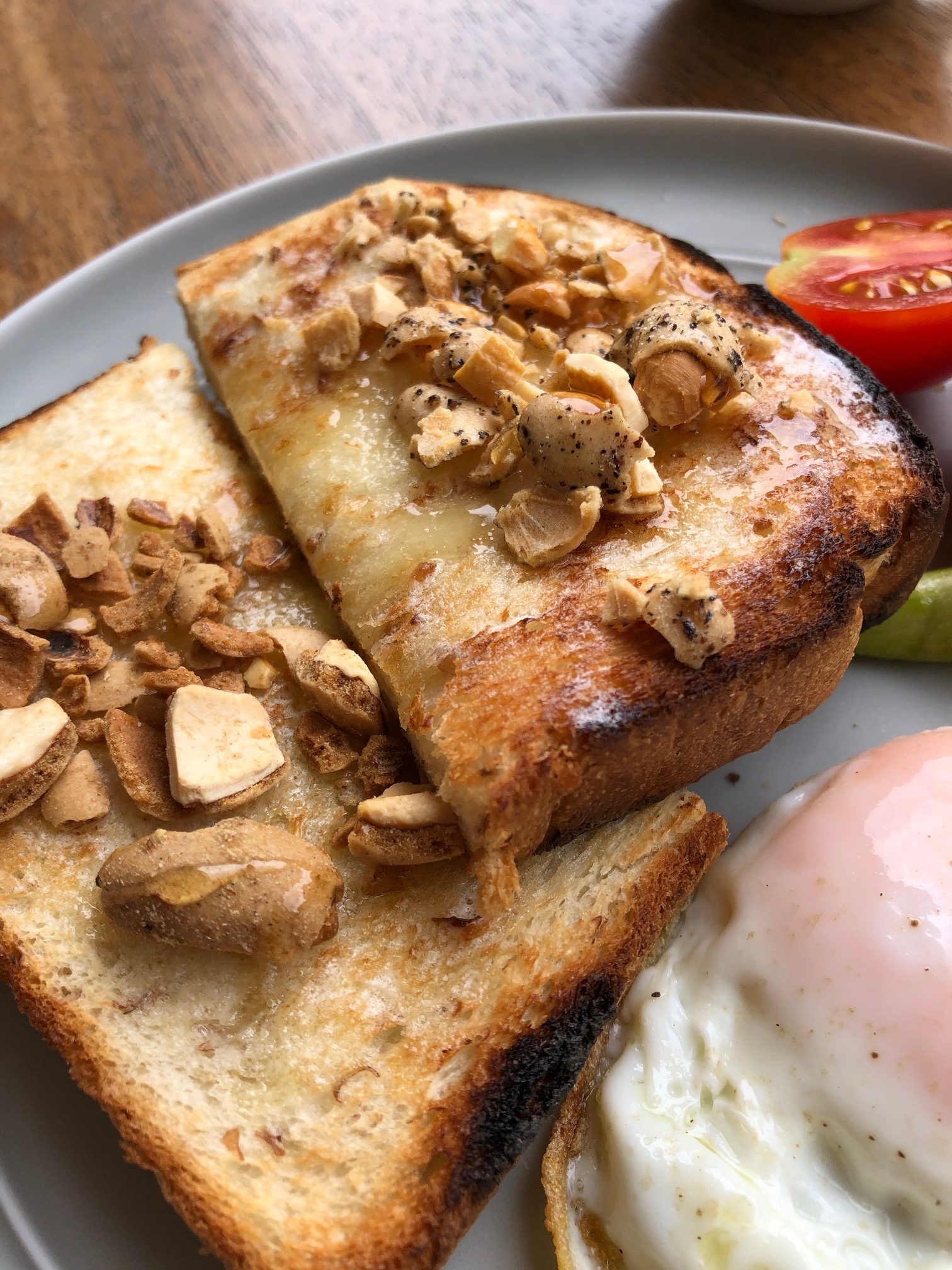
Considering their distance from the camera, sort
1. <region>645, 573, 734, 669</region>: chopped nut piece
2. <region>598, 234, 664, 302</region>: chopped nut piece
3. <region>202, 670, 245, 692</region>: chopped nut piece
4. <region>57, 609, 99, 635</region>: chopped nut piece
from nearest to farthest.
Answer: <region>645, 573, 734, 669</region>: chopped nut piece → <region>202, 670, 245, 692</region>: chopped nut piece → <region>57, 609, 99, 635</region>: chopped nut piece → <region>598, 234, 664, 302</region>: chopped nut piece

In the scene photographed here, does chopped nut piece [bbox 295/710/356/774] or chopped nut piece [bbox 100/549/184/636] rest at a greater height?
chopped nut piece [bbox 100/549/184/636]

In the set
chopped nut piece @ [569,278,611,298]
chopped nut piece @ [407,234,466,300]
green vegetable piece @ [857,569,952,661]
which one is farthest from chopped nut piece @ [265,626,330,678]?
green vegetable piece @ [857,569,952,661]

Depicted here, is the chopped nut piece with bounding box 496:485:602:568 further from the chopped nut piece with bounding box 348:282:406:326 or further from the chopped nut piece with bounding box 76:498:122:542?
the chopped nut piece with bounding box 76:498:122:542

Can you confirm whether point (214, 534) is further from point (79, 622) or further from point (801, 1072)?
point (801, 1072)

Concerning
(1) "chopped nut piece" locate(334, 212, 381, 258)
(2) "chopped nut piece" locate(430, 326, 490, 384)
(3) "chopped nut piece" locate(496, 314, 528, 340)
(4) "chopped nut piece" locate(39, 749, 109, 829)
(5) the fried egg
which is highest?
(1) "chopped nut piece" locate(334, 212, 381, 258)

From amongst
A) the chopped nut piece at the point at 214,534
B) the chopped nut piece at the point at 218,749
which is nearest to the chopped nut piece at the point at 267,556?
the chopped nut piece at the point at 214,534
